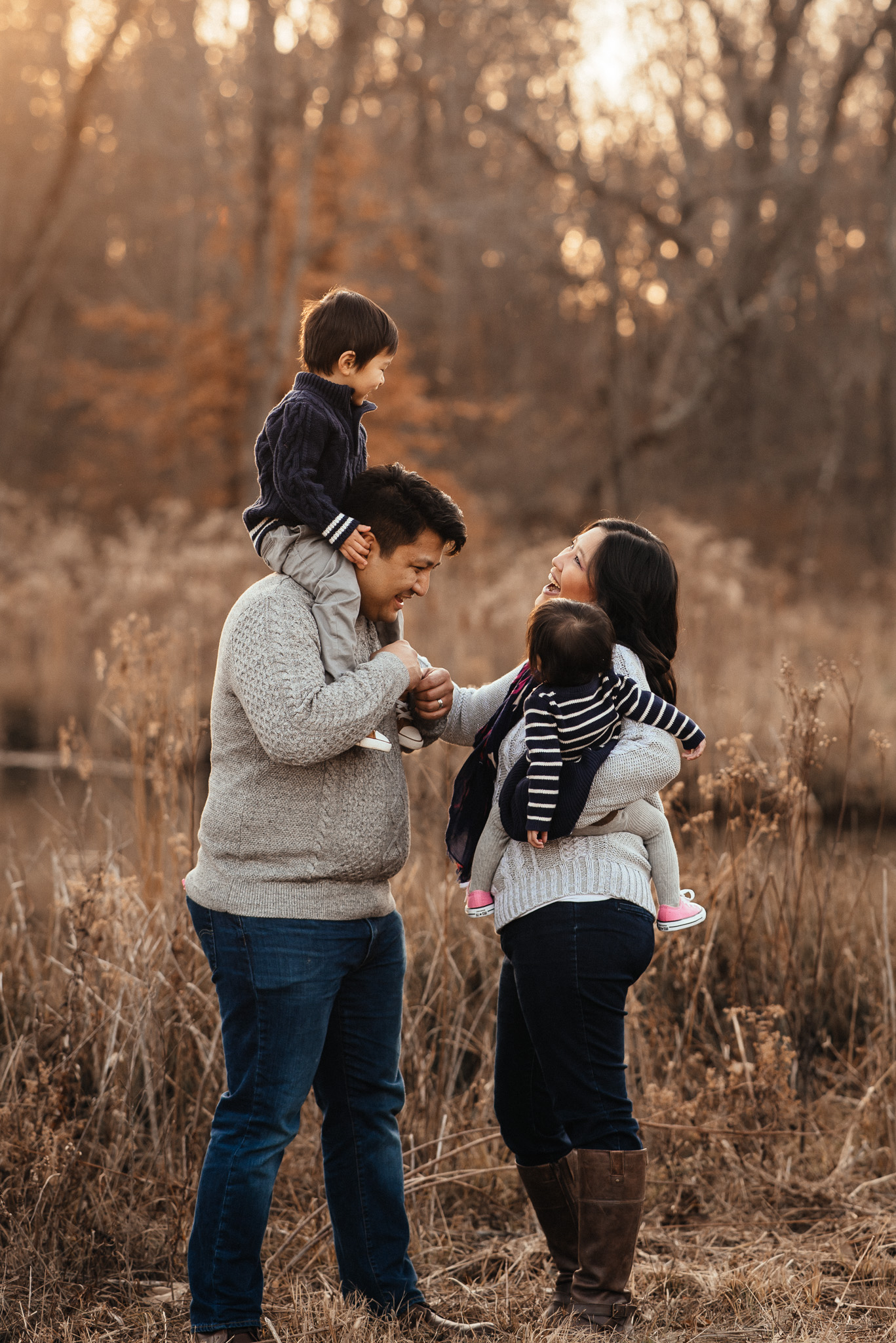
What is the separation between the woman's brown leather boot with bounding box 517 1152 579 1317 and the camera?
2.38m

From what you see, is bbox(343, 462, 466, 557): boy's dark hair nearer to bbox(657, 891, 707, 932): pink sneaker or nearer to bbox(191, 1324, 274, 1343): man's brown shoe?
→ bbox(657, 891, 707, 932): pink sneaker

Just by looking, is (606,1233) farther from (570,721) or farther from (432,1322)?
(570,721)

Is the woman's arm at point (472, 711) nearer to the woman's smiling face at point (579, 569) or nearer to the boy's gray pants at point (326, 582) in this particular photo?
the woman's smiling face at point (579, 569)

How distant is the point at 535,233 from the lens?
62.0 ft

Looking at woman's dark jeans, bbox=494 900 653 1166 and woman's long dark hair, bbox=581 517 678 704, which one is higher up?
woman's long dark hair, bbox=581 517 678 704

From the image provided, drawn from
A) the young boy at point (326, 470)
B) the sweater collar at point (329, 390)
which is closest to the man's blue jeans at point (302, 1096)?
the young boy at point (326, 470)

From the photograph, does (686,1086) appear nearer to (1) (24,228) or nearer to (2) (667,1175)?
(2) (667,1175)

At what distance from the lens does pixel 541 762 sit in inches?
82.4

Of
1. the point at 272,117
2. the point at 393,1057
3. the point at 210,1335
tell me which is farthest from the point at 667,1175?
the point at 272,117

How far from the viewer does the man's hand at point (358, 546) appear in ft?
6.90

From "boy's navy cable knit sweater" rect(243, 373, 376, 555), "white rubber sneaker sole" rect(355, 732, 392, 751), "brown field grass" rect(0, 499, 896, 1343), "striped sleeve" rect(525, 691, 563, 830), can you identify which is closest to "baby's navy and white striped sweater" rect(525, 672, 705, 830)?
"striped sleeve" rect(525, 691, 563, 830)

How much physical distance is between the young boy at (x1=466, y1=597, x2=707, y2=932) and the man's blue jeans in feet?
0.92

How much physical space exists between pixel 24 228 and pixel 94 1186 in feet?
76.5

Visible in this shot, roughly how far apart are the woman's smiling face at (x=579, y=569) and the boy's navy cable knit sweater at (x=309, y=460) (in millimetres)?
438
